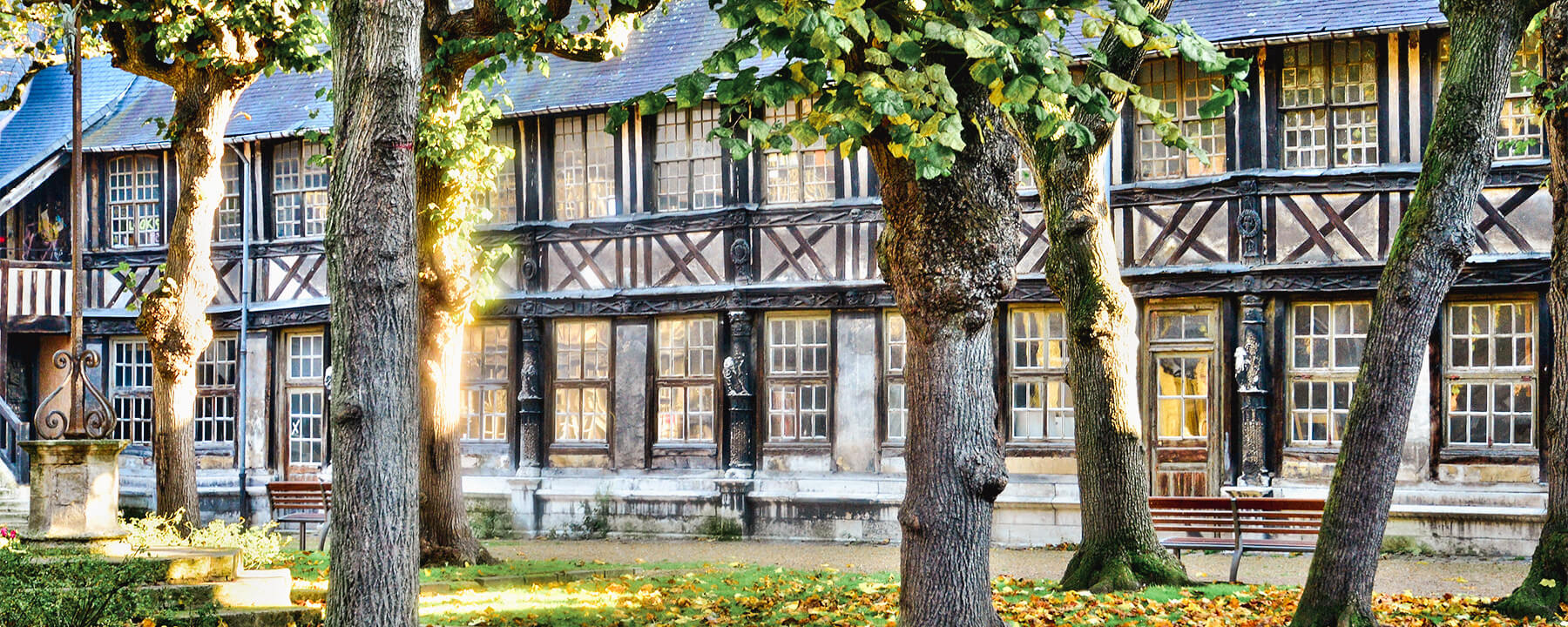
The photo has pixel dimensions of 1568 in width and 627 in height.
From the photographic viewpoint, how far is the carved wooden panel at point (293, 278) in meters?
22.0

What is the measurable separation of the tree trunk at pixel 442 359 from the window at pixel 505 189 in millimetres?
7495

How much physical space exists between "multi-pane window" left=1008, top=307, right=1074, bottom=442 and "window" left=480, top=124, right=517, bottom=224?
703 centimetres

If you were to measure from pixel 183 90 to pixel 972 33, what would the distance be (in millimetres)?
9600

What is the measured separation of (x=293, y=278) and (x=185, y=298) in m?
8.05

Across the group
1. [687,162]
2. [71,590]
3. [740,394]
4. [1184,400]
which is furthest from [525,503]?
[71,590]

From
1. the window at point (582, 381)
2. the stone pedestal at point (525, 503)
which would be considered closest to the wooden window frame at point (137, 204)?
the window at point (582, 381)

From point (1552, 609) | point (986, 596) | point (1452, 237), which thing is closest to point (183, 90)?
point (986, 596)

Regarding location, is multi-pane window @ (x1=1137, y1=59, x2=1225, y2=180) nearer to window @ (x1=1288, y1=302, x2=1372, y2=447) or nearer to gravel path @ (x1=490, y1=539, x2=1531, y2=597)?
window @ (x1=1288, y1=302, x2=1372, y2=447)

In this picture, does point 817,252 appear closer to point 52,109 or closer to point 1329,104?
point 1329,104

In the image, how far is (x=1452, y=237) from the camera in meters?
8.87

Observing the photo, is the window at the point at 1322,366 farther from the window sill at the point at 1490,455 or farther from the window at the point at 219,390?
the window at the point at 219,390

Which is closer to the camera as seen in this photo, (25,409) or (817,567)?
(817,567)

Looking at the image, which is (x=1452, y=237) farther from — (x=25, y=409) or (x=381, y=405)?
(x=25, y=409)

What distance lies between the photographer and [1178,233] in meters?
17.2
